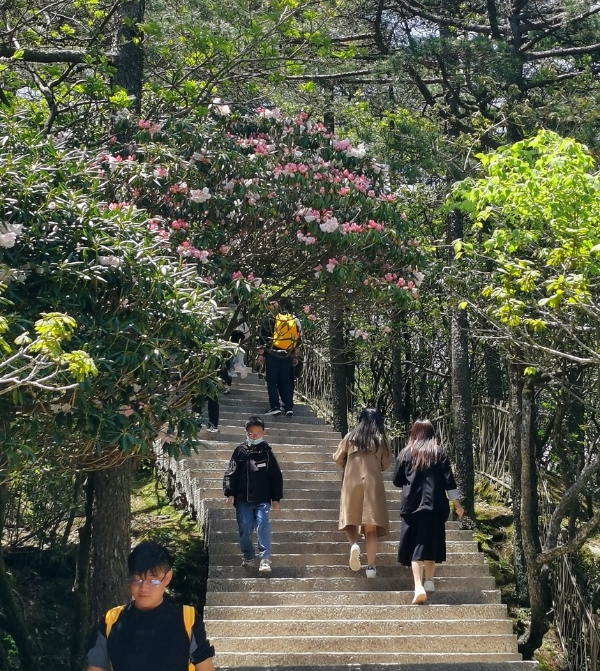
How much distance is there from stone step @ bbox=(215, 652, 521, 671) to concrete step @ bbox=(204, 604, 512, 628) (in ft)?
1.41

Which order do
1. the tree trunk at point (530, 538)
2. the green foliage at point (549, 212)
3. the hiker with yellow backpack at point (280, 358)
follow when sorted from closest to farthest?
the green foliage at point (549, 212) < the tree trunk at point (530, 538) < the hiker with yellow backpack at point (280, 358)

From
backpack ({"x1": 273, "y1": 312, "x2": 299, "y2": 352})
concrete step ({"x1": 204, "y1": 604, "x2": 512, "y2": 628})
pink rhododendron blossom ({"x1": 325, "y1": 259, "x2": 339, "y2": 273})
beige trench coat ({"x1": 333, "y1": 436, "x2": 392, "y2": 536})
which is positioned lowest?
concrete step ({"x1": 204, "y1": 604, "x2": 512, "y2": 628})

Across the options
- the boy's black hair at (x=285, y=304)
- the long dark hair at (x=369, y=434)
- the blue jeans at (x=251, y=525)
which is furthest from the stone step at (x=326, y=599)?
the boy's black hair at (x=285, y=304)

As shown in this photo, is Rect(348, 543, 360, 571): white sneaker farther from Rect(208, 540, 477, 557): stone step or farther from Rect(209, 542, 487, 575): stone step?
Rect(208, 540, 477, 557): stone step

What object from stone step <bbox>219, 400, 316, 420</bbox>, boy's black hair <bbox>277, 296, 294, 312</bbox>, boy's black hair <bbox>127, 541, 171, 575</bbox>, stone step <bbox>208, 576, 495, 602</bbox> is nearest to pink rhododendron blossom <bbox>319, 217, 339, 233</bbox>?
boy's black hair <bbox>277, 296, 294, 312</bbox>

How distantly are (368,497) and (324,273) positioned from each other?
7.41ft

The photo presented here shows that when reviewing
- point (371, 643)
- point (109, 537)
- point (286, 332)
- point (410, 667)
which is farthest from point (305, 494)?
point (410, 667)

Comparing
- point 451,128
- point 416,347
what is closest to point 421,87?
point 451,128

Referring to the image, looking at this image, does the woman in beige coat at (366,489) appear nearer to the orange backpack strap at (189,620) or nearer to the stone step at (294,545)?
the stone step at (294,545)

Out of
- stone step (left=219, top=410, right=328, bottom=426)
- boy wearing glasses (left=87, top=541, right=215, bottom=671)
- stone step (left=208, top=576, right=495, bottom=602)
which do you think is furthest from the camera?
stone step (left=219, top=410, right=328, bottom=426)

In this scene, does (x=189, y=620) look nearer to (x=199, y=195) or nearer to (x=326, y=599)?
(x=326, y=599)

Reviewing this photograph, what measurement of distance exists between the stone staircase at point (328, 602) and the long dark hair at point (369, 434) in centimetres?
127

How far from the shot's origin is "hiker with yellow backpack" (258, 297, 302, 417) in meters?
12.2

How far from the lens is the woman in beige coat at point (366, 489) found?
9867 mm
